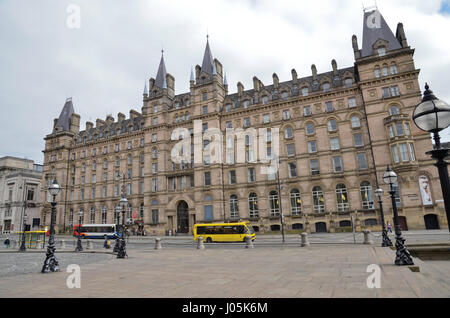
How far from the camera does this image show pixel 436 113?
521 centimetres

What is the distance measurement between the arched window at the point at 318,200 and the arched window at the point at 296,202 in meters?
2.10

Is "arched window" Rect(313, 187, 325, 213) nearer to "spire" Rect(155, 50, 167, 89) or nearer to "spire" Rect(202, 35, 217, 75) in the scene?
"spire" Rect(202, 35, 217, 75)

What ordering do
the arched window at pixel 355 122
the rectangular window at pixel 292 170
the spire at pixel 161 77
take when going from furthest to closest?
the spire at pixel 161 77
the rectangular window at pixel 292 170
the arched window at pixel 355 122

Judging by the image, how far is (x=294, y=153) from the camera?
41.3 m

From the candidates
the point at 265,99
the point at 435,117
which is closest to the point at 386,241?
the point at 435,117

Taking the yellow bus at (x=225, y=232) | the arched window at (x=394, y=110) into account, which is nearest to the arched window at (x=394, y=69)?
the arched window at (x=394, y=110)

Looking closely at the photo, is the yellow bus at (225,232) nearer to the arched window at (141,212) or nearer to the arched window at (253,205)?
the arched window at (253,205)

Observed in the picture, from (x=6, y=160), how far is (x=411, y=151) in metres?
97.8

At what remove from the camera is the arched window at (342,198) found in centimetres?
3725

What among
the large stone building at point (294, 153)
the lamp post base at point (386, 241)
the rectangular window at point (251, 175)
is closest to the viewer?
the lamp post base at point (386, 241)

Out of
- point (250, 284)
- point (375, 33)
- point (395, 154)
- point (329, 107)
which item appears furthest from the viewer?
point (329, 107)

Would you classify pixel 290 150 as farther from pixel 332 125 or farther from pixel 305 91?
pixel 305 91

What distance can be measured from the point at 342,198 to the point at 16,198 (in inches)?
3134
